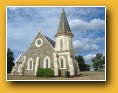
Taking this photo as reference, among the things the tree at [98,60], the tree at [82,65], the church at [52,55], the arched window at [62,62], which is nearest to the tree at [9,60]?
the church at [52,55]

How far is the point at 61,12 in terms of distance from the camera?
6.73 m

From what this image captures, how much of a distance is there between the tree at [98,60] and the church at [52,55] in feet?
1.52

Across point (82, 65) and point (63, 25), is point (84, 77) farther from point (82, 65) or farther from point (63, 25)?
point (63, 25)

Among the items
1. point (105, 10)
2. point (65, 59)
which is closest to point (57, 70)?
point (65, 59)

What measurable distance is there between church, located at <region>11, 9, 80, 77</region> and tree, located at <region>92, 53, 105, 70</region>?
463 mm

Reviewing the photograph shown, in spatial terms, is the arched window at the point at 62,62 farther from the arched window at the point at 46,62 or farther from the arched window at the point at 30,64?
the arched window at the point at 30,64

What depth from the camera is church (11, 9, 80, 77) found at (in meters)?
6.85

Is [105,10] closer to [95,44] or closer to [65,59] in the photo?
[95,44]

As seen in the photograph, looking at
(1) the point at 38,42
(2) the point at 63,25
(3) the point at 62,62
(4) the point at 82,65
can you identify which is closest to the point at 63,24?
(2) the point at 63,25

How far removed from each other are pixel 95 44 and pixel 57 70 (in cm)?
123

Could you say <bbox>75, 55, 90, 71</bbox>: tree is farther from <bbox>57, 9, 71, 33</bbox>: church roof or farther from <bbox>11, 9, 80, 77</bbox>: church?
<bbox>57, 9, 71, 33</bbox>: church roof

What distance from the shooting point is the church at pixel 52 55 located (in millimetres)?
6852

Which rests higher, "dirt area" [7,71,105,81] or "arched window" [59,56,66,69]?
"arched window" [59,56,66,69]

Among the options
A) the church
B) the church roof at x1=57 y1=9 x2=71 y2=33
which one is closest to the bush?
the church
